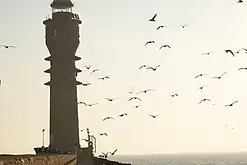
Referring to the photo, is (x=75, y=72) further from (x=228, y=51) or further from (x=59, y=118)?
(x=228, y=51)

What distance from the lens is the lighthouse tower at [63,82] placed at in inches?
2442

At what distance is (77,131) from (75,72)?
5817 millimetres

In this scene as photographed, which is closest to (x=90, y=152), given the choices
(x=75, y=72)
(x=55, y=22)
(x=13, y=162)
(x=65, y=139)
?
(x=65, y=139)

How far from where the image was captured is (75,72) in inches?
2505

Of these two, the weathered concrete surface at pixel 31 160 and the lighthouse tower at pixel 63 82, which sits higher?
the lighthouse tower at pixel 63 82

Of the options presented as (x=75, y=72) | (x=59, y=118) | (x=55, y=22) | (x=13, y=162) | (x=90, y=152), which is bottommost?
(x=13, y=162)

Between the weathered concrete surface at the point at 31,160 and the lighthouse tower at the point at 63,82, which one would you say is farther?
the lighthouse tower at the point at 63,82

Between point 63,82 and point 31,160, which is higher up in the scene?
point 63,82

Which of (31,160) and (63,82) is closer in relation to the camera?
(31,160)

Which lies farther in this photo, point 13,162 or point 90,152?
point 90,152

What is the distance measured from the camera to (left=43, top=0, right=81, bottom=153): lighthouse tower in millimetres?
62031

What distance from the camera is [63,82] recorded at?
206ft

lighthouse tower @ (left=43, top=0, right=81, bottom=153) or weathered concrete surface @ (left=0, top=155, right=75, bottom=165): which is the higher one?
lighthouse tower @ (left=43, top=0, right=81, bottom=153)

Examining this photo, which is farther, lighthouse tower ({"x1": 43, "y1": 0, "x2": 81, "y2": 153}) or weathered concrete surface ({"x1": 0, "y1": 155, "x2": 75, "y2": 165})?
lighthouse tower ({"x1": 43, "y1": 0, "x2": 81, "y2": 153})
